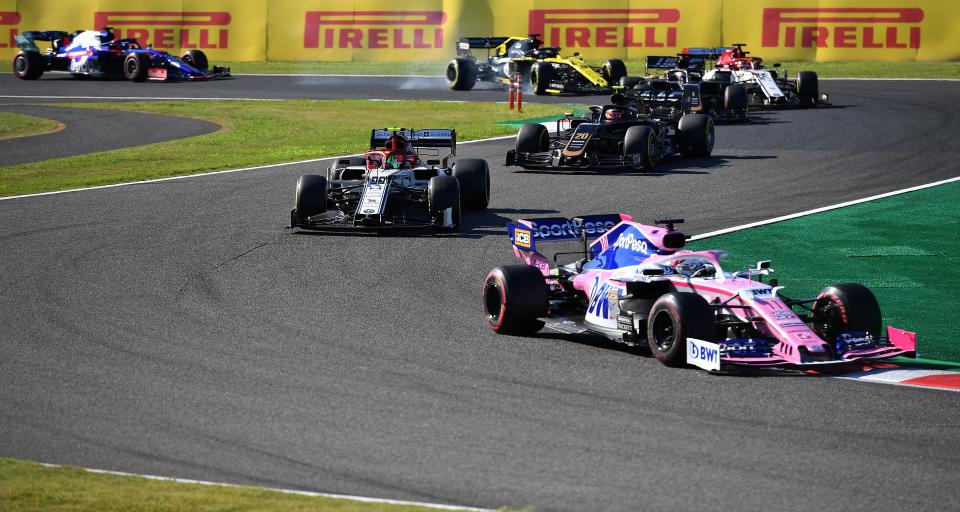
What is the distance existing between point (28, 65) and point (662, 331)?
4295 centimetres

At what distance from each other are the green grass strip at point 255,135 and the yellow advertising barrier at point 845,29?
1036cm

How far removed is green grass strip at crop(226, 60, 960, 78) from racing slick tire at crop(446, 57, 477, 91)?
185 inches

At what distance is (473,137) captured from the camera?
3241 cm

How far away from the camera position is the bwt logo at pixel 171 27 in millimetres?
51219

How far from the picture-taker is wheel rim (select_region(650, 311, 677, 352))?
1200 centimetres

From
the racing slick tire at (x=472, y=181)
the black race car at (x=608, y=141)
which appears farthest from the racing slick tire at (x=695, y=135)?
the racing slick tire at (x=472, y=181)

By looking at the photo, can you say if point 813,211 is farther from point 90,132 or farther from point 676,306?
point 90,132

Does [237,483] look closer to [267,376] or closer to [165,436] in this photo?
[165,436]

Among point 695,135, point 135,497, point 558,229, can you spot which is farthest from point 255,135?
point 135,497

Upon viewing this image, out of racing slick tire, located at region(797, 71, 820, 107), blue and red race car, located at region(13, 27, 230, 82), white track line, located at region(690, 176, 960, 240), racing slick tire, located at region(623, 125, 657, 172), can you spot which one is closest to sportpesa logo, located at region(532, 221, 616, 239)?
white track line, located at region(690, 176, 960, 240)

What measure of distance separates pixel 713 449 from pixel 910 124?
2595 centimetres

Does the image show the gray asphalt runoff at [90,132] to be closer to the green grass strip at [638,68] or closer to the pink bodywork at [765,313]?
the green grass strip at [638,68]

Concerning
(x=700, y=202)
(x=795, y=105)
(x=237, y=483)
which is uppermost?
(x=795, y=105)

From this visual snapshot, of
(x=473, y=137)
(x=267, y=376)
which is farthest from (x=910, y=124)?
(x=267, y=376)
